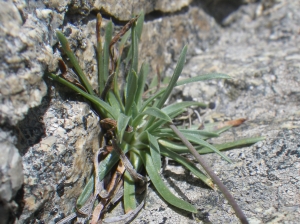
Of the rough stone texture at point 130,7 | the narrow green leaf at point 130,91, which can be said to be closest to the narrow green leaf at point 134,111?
the narrow green leaf at point 130,91

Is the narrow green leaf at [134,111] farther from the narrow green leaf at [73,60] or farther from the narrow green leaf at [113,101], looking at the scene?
the narrow green leaf at [73,60]

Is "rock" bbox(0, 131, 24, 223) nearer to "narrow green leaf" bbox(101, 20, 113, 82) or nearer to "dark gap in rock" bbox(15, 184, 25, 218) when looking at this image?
"dark gap in rock" bbox(15, 184, 25, 218)

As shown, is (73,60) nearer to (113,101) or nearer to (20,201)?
(113,101)

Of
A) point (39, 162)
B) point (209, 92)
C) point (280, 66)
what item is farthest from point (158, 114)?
point (280, 66)

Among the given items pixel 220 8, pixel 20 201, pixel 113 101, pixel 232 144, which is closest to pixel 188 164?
pixel 232 144

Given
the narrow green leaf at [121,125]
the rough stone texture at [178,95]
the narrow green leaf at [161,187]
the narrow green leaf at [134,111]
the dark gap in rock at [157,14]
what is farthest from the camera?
the dark gap in rock at [157,14]

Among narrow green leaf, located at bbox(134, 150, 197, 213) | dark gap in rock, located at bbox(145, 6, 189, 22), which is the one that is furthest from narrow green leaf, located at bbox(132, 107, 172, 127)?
dark gap in rock, located at bbox(145, 6, 189, 22)
